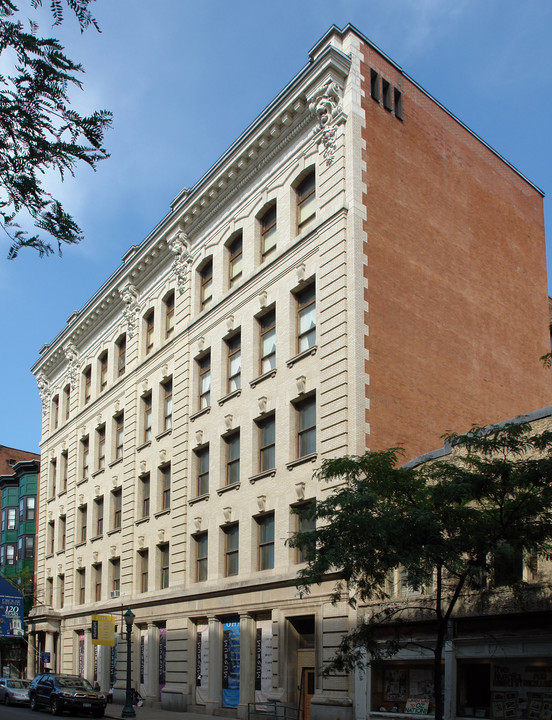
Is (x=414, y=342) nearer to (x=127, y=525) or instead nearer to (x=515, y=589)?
(x=515, y=589)

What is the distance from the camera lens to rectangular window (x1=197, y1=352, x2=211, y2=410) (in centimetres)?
3653

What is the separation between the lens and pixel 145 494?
4125 centimetres

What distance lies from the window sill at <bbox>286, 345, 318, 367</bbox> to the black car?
50.3 ft

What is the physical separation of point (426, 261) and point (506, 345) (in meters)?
5.40

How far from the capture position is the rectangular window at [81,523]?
159ft

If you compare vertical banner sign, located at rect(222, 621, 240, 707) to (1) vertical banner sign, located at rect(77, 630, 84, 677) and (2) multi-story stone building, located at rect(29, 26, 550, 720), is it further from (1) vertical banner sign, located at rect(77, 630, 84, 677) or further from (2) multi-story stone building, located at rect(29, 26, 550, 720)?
(1) vertical banner sign, located at rect(77, 630, 84, 677)

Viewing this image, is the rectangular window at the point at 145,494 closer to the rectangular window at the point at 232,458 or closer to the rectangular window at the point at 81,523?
the rectangular window at the point at 232,458

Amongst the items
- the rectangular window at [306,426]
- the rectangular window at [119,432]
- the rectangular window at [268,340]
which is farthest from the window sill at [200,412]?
the rectangular window at [119,432]

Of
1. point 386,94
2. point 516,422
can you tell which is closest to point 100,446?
point 386,94

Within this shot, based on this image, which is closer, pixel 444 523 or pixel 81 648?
pixel 444 523

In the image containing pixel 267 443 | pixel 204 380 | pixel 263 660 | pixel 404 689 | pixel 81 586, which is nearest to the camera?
pixel 404 689

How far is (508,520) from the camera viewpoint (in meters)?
16.9

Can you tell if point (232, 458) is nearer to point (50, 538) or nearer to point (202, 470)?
point (202, 470)

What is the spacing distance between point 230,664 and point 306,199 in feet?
57.0
